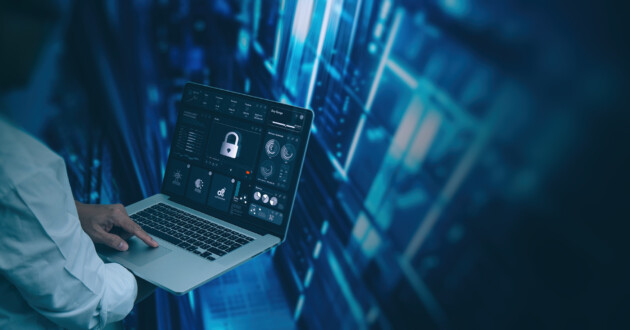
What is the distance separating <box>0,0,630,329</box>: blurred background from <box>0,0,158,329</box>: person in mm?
84

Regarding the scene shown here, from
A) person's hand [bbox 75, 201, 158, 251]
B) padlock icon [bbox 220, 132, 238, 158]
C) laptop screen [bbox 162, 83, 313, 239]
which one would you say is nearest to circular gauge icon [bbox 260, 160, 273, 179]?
laptop screen [bbox 162, 83, 313, 239]

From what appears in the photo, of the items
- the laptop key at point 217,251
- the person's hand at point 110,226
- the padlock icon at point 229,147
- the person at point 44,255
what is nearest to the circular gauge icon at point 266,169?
the padlock icon at point 229,147

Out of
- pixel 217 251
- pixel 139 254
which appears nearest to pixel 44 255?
pixel 139 254

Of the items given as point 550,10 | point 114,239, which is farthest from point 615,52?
point 114,239

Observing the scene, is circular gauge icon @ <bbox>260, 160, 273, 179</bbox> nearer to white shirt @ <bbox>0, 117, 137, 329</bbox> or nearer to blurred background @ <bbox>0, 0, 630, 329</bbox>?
blurred background @ <bbox>0, 0, 630, 329</bbox>

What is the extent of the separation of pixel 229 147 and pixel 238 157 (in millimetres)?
46

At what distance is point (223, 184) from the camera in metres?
1.30

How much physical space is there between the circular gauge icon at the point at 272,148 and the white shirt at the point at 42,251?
54cm

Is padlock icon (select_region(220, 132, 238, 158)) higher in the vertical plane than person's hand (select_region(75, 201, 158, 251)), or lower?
higher

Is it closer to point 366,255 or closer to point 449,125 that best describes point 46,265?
point 366,255

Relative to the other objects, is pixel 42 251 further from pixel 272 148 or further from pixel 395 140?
pixel 395 140

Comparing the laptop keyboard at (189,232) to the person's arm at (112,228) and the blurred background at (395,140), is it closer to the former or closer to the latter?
the person's arm at (112,228)

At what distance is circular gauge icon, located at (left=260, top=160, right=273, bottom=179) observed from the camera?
124cm

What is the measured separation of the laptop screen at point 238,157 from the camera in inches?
48.2
